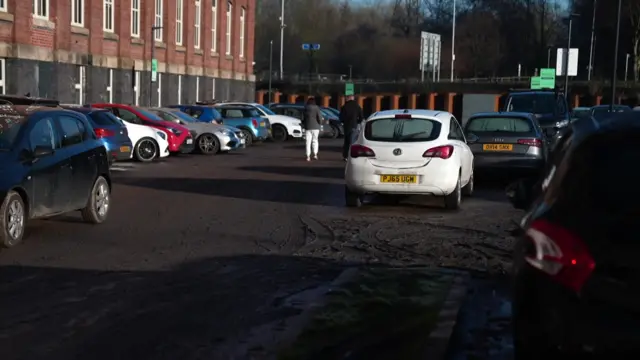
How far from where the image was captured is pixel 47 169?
1080 centimetres

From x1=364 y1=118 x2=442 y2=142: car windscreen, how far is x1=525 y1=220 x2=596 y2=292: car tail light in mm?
9504

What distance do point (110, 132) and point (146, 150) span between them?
3.07 meters

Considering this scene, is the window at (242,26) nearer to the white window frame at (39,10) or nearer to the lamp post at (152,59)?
the lamp post at (152,59)

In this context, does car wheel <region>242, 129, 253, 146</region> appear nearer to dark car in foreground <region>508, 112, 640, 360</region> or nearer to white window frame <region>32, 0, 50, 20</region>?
white window frame <region>32, 0, 50, 20</region>

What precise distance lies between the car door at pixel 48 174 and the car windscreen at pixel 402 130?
16.4ft

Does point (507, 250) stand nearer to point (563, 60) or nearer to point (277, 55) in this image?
point (563, 60)

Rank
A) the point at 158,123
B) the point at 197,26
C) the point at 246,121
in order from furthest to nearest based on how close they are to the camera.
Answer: the point at 197,26, the point at 246,121, the point at 158,123

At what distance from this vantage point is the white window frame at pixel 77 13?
1375 inches

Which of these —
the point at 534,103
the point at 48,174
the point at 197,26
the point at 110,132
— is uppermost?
the point at 197,26

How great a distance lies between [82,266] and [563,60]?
108 ft

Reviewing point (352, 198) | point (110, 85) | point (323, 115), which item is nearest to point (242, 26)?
point (323, 115)

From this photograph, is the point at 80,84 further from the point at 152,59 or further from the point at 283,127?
the point at 283,127

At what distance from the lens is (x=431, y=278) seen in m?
8.87

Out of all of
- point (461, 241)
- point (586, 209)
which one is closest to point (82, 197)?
point (461, 241)
